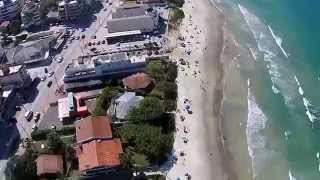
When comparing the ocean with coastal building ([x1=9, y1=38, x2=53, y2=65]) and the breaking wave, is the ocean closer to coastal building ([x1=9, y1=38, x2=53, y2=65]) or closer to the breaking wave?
the breaking wave

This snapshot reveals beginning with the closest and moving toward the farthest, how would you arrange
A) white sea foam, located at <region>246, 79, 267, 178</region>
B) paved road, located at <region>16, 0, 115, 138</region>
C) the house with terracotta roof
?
1. white sea foam, located at <region>246, 79, 267, 178</region>
2. paved road, located at <region>16, 0, 115, 138</region>
3. the house with terracotta roof

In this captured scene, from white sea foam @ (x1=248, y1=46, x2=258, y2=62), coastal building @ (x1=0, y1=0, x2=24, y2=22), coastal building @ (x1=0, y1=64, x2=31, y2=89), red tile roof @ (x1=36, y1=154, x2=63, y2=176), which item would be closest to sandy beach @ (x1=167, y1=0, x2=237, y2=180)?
white sea foam @ (x1=248, y1=46, x2=258, y2=62)

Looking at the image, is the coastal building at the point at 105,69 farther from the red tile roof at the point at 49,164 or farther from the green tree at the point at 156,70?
the red tile roof at the point at 49,164

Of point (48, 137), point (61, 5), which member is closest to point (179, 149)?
point (48, 137)

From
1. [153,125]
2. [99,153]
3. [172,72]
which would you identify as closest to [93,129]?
[99,153]

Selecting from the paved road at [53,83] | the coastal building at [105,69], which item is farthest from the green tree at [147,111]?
the paved road at [53,83]

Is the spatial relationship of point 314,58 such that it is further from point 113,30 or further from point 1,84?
point 1,84

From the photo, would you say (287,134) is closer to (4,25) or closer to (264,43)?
(264,43)
